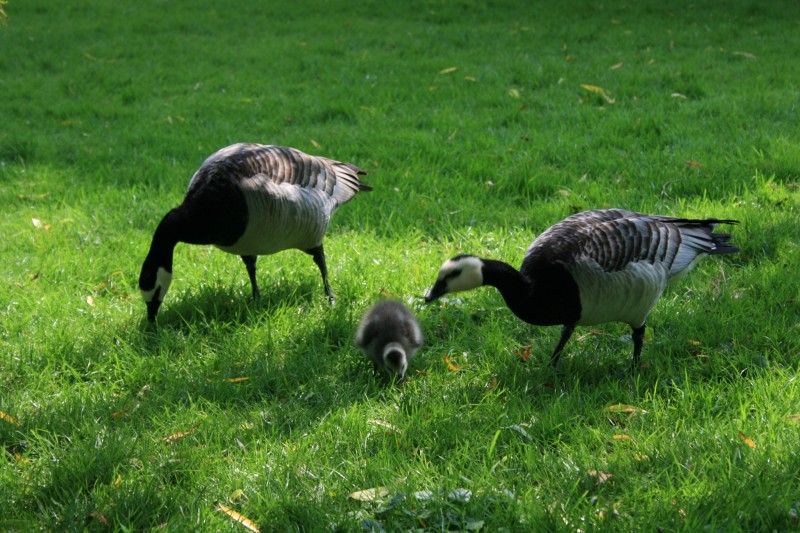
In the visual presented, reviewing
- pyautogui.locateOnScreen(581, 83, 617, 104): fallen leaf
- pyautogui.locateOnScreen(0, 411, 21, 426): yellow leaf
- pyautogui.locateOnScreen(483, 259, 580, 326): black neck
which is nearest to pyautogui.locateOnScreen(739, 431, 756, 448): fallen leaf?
pyautogui.locateOnScreen(483, 259, 580, 326): black neck

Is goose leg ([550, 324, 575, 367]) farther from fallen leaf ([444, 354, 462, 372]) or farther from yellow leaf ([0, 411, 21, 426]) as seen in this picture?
yellow leaf ([0, 411, 21, 426])

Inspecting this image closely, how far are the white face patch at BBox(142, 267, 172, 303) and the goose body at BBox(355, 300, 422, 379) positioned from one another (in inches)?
52.7

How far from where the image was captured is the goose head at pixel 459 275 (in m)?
4.05

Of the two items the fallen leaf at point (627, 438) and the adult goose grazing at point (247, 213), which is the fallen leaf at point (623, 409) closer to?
the fallen leaf at point (627, 438)

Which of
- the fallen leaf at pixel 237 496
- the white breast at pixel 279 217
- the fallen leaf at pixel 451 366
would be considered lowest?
the fallen leaf at pixel 451 366

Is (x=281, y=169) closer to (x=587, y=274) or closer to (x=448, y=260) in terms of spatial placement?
(x=448, y=260)

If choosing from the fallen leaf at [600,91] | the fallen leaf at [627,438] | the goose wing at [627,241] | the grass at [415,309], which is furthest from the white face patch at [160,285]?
the fallen leaf at [600,91]

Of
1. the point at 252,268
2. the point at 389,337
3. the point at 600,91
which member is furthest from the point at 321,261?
the point at 600,91

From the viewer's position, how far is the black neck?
4.08 meters

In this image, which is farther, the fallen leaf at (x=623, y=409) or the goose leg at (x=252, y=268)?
the goose leg at (x=252, y=268)

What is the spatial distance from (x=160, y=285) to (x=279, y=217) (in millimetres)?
894

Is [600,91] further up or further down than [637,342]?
further up

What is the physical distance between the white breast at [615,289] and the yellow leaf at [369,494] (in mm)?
1462

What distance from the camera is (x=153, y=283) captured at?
5082 millimetres
